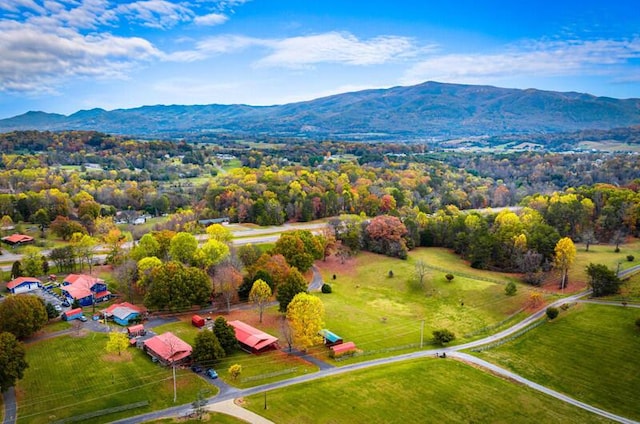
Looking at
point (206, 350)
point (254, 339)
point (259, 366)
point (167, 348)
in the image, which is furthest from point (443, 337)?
point (167, 348)

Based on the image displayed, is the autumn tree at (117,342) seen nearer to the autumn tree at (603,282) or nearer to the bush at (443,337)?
the bush at (443,337)

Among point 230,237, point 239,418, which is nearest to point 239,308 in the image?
→ point 230,237

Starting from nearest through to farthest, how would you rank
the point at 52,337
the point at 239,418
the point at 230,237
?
the point at 239,418
the point at 52,337
the point at 230,237

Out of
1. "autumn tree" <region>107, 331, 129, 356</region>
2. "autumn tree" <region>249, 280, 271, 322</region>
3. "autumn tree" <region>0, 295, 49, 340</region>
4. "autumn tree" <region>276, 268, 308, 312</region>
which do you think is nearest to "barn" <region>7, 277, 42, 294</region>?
"autumn tree" <region>0, 295, 49, 340</region>

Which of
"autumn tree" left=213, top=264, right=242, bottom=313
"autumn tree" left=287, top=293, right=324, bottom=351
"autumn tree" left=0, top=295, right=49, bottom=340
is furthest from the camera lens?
"autumn tree" left=213, top=264, right=242, bottom=313

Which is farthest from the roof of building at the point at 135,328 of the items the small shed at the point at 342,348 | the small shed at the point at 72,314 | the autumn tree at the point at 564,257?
the autumn tree at the point at 564,257

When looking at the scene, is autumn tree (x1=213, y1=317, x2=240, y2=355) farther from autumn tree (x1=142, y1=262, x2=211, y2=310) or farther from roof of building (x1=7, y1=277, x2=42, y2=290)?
roof of building (x1=7, y1=277, x2=42, y2=290)

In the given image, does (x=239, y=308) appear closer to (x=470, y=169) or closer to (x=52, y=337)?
(x=52, y=337)
